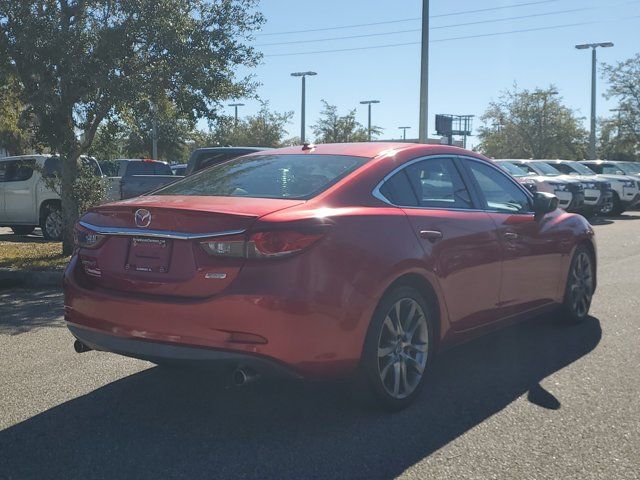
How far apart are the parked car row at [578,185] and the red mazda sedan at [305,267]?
40.2ft

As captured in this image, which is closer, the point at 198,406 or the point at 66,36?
the point at 198,406

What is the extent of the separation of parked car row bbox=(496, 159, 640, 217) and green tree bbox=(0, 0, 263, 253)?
29.0 feet

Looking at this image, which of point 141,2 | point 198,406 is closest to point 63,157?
point 141,2

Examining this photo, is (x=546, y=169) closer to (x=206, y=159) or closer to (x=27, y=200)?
(x=206, y=159)

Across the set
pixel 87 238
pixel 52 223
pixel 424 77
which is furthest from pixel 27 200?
pixel 87 238

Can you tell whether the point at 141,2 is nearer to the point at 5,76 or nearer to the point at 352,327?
the point at 5,76

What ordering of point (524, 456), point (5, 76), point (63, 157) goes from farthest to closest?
point (63, 157) → point (5, 76) → point (524, 456)

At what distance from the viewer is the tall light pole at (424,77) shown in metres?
15.7

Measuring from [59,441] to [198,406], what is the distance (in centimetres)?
85

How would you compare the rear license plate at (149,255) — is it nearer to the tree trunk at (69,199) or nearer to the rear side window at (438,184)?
the rear side window at (438,184)

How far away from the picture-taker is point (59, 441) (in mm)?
3699

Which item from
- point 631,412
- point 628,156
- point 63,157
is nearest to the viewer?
point 631,412

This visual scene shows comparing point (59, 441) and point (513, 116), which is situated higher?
point (513, 116)

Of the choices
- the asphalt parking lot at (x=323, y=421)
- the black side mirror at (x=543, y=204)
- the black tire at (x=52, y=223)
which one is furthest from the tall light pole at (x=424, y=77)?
the asphalt parking lot at (x=323, y=421)
